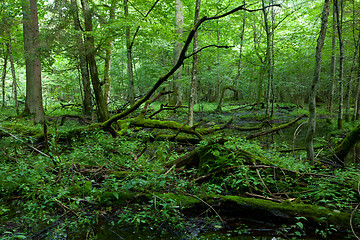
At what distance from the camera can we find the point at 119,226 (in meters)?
3.17

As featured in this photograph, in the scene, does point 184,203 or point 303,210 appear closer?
point 303,210

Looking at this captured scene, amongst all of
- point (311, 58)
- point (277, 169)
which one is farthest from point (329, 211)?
point (311, 58)

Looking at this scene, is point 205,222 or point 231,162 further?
point 231,162

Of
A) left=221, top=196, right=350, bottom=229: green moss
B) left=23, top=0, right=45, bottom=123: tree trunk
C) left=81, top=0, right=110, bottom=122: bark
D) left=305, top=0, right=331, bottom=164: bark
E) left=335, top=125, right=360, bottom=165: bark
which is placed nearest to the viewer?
left=221, top=196, right=350, bottom=229: green moss

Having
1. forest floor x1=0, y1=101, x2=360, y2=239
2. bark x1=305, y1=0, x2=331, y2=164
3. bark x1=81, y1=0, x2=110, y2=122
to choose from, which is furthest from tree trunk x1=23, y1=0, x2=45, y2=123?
bark x1=305, y1=0, x2=331, y2=164

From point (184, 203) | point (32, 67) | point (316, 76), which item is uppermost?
point (32, 67)

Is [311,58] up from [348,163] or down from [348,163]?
up

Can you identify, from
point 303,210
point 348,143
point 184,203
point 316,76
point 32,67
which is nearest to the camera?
point 303,210

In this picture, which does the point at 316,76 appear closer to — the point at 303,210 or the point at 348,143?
the point at 348,143

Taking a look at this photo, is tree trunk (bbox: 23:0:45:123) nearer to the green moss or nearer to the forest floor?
the forest floor

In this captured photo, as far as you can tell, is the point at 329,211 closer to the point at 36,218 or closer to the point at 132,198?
the point at 132,198

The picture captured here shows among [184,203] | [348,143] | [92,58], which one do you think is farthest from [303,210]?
[92,58]

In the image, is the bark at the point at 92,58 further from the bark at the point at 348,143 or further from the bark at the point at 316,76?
the bark at the point at 348,143

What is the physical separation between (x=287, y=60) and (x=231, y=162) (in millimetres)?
15901
